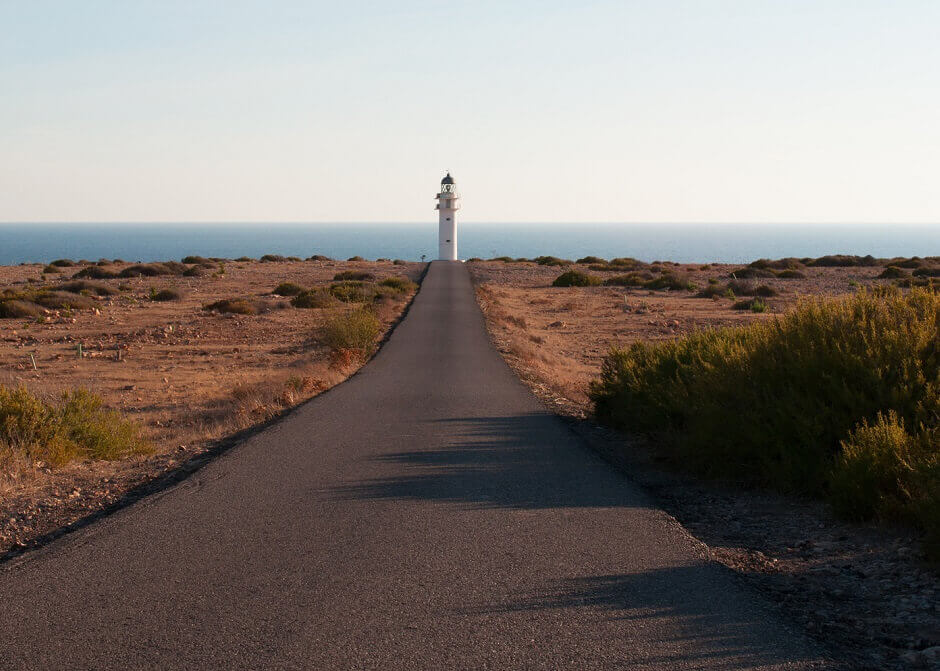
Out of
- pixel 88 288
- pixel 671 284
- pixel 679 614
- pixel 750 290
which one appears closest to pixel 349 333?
pixel 679 614

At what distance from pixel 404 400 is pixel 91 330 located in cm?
1957

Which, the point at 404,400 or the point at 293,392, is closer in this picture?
the point at 404,400

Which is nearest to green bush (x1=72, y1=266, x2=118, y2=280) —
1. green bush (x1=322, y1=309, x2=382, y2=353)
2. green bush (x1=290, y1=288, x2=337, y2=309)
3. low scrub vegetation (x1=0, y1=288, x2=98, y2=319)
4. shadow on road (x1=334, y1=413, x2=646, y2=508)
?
low scrub vegetation (x1=0, y1=288, x2=98, y2=319)

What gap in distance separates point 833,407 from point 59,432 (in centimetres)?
839

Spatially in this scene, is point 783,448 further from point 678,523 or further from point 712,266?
point 712,266

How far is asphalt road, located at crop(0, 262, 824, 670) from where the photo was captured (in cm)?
462

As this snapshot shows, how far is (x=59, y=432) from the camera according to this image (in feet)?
32.8

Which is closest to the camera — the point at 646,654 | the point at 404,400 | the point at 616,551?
the point at 646,654

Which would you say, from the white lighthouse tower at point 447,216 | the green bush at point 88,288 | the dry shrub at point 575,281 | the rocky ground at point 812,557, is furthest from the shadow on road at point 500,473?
the white lighthouse tower at point 447,216

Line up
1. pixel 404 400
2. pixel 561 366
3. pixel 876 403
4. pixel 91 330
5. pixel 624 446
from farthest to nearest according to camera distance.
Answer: pixel 91 330, pixel 561 366, pixel 404 400, pixel 624 446, pixel 876 403

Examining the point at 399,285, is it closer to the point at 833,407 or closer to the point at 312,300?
the point at 312,300

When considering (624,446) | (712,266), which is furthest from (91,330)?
(712,266)

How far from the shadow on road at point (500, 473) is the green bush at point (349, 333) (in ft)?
31.7

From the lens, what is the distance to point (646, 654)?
15.0 ft
